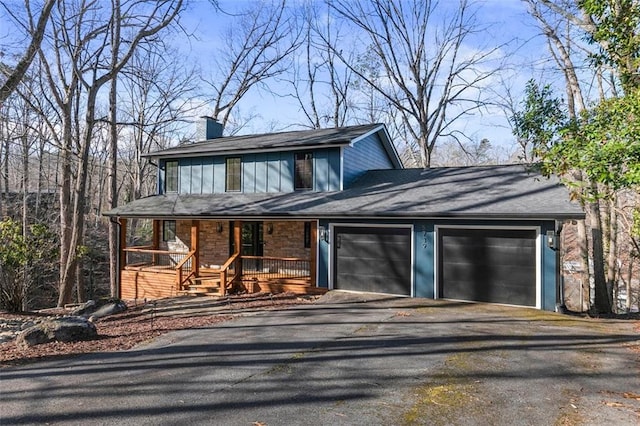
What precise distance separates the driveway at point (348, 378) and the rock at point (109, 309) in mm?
5143

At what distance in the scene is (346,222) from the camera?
1276 cm

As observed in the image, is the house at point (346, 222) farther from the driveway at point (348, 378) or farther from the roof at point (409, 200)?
the driveway at point (348, 378)

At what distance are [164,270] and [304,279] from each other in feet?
18.6

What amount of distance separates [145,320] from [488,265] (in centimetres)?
901

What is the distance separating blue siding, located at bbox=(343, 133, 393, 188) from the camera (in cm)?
1509

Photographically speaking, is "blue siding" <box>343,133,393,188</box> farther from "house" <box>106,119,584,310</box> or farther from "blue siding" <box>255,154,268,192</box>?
"blue siding" <box>255,154,268,192</box>

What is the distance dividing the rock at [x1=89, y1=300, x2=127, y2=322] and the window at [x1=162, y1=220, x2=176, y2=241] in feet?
16.0

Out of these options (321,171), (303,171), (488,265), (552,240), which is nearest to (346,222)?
(321,171)

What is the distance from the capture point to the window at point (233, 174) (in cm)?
1650

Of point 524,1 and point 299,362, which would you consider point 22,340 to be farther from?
point 524,1

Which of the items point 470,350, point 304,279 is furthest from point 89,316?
point 470,350

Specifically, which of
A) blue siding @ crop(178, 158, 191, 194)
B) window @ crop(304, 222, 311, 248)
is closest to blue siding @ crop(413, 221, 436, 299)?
window @ crop(304, 222, 311, 248)

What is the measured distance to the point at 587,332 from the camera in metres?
8.12

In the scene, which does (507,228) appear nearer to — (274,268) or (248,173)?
(274,268)
